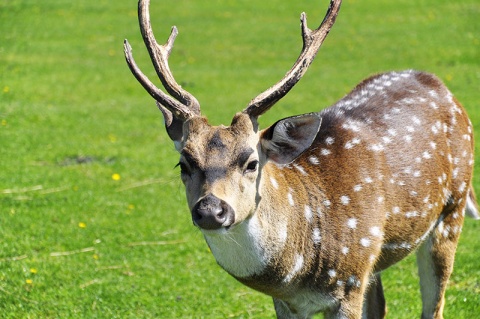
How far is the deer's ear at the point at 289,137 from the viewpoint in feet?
15.1

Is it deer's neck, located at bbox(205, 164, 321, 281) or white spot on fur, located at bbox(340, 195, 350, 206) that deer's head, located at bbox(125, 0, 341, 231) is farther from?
white spot on fur, located at bbox(340, 195, 350, 206)

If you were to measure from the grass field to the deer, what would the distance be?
67cm

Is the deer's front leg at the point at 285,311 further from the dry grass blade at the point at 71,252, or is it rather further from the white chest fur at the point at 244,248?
the dry grass blade at the point at 71,252

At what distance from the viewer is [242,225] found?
4488 millimetres

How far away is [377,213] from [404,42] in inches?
515

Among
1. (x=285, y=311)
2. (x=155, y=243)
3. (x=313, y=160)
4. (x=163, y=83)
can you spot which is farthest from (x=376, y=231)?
(x=155, y=243)

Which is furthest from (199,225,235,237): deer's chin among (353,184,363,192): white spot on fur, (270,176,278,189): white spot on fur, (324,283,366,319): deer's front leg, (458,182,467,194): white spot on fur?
(458,182,467,194): white spot on fur

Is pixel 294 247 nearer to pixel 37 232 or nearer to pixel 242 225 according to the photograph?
pixel 242 225

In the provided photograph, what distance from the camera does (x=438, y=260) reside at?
18.4 feet

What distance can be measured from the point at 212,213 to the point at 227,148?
0.46 meters

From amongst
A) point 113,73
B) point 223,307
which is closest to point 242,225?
point 223,307

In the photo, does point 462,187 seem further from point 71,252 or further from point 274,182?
point 71,252

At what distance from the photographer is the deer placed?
446cm

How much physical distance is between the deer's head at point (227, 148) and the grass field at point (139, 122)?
556 mm
